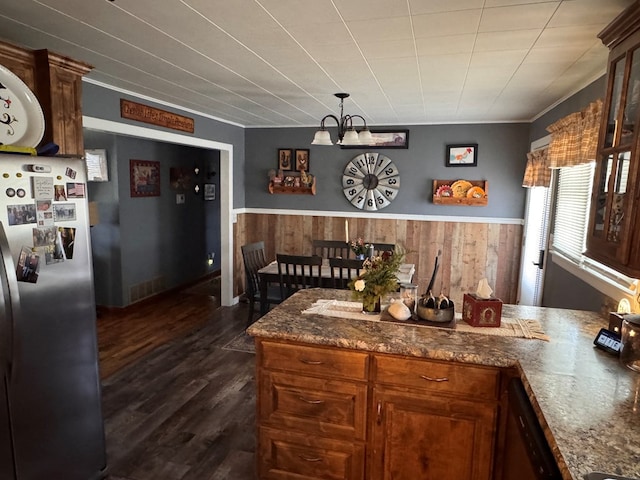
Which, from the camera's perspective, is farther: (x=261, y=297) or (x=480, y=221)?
(x=480, y=221)

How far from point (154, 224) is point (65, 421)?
3.91m

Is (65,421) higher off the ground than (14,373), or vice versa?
(14,373)

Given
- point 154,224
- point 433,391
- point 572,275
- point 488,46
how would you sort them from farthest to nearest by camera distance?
point 154,224 < point 572,275 < point 488,46 < point 433,391

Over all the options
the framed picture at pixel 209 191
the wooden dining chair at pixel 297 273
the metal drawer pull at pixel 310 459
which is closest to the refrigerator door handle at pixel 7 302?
the metal drawer pull at pixel 310 459

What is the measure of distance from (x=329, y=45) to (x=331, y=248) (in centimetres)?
317

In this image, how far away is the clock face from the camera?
5.30 metres

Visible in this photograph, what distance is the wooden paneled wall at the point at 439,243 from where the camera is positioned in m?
5.09

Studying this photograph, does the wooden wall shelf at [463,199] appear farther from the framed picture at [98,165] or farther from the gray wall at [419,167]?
the framed picture at [98,165]

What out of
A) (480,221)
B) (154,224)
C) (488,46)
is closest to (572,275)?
(488,46)

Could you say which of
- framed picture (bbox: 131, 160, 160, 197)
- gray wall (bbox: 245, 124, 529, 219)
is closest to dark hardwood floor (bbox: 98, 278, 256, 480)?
framed picture (bbox: 131, 160, 160, 197)

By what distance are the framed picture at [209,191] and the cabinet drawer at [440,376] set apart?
18.3ft

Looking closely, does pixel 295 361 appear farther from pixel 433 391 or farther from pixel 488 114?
pixel 488 114

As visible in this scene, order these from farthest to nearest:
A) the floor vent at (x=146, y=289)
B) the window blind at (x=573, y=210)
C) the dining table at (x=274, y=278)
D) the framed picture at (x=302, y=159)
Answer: the framed picture at (x=302, y=159), the floor vent at (x=146, y=289), the dining table at (x=274, y=278), the window blind at (x=573, y=210)

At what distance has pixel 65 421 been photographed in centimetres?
208
